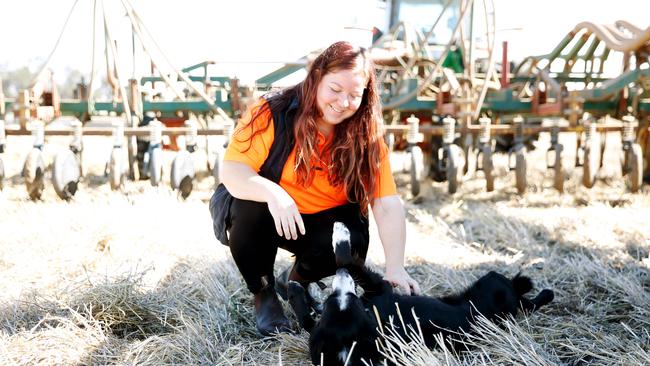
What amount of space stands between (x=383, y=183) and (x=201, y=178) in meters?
4.51

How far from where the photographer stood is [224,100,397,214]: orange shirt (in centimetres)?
218

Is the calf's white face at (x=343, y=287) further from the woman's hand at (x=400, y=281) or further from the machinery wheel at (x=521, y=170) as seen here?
the machinery wheel at (x=521, y=170)

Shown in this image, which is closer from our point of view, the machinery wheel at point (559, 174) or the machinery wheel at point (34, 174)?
the machinery wheel at point (34, 174)

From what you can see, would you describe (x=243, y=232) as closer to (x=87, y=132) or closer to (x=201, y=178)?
(x=87, y=132)

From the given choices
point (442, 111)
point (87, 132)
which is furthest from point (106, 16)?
point (442, 111)

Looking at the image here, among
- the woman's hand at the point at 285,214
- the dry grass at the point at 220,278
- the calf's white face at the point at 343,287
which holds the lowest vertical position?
the dry grass at the point at 220,278

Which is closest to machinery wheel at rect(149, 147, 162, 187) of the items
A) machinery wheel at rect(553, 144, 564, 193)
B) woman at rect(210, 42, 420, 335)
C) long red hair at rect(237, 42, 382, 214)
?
woman at rect(210, 42, 420, 335)

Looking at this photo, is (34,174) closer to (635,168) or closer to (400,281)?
(400,281)

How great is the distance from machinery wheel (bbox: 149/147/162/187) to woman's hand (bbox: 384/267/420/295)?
336 centimetres

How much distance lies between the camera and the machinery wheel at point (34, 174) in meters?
4.96

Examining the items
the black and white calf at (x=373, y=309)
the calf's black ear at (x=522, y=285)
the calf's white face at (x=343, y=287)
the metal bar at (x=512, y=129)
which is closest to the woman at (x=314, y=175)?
the black and white calf at (x=373, y=309)

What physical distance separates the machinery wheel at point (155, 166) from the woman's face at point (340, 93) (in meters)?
3.30

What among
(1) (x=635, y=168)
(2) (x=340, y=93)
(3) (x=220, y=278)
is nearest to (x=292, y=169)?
(2) (x=340, y=93)

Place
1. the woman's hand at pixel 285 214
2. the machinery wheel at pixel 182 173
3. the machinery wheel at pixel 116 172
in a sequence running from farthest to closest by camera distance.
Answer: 1. the machinery wheel at pixel 116 172
2. the machinery wheel at pixel 182 173
3. the woman's hand at pixel 285 214
